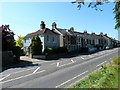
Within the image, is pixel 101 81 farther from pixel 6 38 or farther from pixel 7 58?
pixel 6 38

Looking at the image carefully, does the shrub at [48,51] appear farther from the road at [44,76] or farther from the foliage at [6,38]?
the road at [44,76]

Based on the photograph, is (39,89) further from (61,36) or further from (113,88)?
(61,36)

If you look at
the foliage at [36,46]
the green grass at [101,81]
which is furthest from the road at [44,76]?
the foliage at [36,46]

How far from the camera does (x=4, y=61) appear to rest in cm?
2405

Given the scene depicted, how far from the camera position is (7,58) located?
81.1ft

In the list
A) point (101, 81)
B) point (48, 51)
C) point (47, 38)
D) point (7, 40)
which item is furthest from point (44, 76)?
point (47, 38)

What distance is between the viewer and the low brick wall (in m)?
24.1

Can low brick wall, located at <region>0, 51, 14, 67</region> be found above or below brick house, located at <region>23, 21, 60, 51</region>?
below

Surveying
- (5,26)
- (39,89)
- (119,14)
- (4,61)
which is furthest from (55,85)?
(5,26)

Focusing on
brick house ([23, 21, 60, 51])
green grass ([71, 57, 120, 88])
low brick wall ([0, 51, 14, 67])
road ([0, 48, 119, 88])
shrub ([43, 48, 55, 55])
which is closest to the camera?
green grass ([71, 57, 120, 88])

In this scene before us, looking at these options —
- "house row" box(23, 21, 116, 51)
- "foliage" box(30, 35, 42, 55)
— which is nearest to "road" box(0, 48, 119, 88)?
"foliage" box(30, 35, 42, 55)

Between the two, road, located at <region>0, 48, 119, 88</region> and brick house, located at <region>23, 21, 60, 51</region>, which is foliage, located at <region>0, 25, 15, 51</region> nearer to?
road, located at <region>0, 48, 119, 88</region>

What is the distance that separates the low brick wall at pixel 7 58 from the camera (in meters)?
24.1

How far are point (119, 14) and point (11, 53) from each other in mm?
19160
